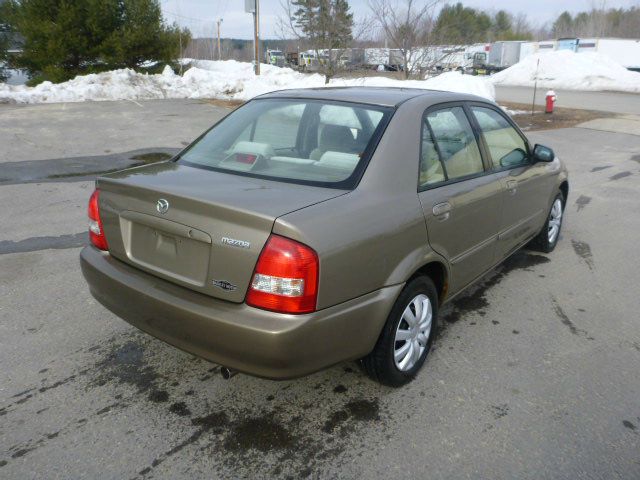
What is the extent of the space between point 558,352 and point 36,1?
79.2ft

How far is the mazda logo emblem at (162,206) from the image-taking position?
2.62 m

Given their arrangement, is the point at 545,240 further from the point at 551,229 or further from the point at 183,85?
the point at 183,85

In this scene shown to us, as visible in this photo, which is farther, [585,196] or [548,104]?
[548,104]

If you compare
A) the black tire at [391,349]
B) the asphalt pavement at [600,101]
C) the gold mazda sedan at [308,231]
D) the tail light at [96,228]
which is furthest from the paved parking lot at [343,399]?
the asphalt pavement at [600,101]

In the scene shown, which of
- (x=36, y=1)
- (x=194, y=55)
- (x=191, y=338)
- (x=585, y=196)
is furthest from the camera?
(x=194, y=55)

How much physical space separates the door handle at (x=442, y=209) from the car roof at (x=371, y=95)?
0.66 metres

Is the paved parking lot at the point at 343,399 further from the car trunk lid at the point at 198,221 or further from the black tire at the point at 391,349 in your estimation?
the car trunk lid at the point at 198,221

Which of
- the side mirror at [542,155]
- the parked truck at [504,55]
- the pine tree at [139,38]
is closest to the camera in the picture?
the side mirror at [542,155]

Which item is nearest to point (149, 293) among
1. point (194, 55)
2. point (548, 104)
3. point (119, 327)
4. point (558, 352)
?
point (119, 327)

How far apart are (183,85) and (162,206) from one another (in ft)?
67.0

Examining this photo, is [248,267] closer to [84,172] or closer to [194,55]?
[84,172]

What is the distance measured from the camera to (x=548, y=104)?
60.9ft

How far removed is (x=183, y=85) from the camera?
2156cm

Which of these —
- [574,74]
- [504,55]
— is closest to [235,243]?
[574,74]
